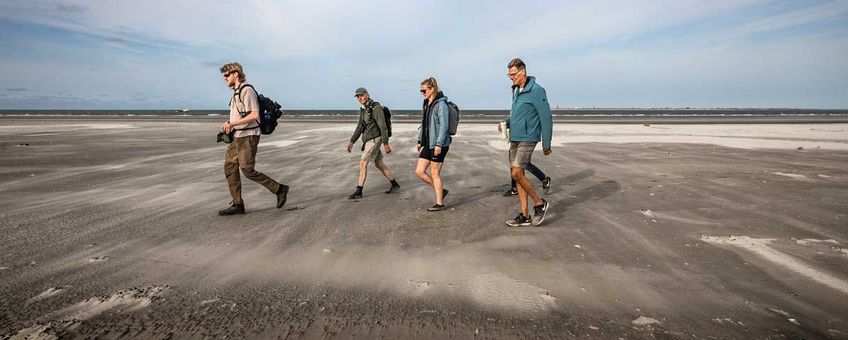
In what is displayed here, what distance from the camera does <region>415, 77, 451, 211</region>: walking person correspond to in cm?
604

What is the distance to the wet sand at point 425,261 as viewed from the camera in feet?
9.82

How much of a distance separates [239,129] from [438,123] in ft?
8.78

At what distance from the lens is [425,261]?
421cm

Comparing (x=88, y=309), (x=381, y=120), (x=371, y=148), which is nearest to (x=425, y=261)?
(x=88, y=309)

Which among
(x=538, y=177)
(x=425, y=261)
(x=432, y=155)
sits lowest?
(x=425, y=261)

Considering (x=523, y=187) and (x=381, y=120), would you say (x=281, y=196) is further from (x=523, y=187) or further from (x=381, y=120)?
(x=523, y=187)

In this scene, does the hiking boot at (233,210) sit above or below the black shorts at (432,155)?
below

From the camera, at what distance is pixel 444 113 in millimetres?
5992

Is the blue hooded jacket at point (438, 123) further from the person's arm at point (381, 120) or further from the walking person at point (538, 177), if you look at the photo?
the walking person at point (538, 177)

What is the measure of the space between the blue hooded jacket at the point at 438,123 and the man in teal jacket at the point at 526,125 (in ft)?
3.22

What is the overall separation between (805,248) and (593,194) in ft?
10.3

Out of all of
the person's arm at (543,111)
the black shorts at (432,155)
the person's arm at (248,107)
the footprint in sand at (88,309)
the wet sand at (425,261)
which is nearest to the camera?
the footprint in sand at (88,309)

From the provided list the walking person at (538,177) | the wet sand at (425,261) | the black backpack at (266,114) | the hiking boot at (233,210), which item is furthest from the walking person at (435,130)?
the hiking boot at (233,210)

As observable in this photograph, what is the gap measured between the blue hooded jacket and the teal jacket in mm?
967
